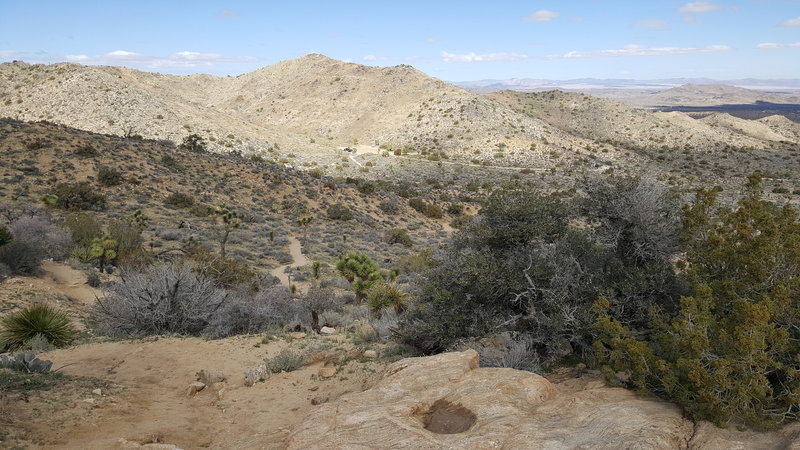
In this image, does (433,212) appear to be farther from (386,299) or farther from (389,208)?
(386,299)

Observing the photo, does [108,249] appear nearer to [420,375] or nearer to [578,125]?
[420,375]

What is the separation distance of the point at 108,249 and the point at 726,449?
18250 mm

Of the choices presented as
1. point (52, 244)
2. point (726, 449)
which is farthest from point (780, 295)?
point (52, 244)

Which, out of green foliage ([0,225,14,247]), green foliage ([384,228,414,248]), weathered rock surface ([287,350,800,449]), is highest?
green foliage ([0,225,14,247])

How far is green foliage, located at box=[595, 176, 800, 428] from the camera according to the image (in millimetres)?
5172

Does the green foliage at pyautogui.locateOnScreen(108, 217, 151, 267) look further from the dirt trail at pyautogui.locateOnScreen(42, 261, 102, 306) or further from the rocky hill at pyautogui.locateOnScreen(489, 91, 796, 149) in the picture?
the rocky hill at pyautogui.locateOnScreen(489, 91, 796, 149)

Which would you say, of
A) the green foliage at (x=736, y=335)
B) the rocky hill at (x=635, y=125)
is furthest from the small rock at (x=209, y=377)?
the rocky hill at (x=635, y=125)

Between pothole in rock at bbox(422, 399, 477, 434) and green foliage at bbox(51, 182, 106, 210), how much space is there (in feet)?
80.7

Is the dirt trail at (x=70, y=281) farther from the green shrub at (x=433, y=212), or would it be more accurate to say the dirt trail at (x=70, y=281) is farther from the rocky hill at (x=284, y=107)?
the rocky hill at (x=284, y=107)

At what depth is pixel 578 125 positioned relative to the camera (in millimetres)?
84875

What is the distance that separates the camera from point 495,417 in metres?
5.78

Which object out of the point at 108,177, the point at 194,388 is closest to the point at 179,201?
the point at 108,177

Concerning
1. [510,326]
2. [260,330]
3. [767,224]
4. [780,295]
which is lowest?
[260,330]

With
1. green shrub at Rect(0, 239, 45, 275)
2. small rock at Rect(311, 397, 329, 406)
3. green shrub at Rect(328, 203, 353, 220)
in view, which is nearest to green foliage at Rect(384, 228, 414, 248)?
green shrub at Rect(328, 203, 353, 220)
